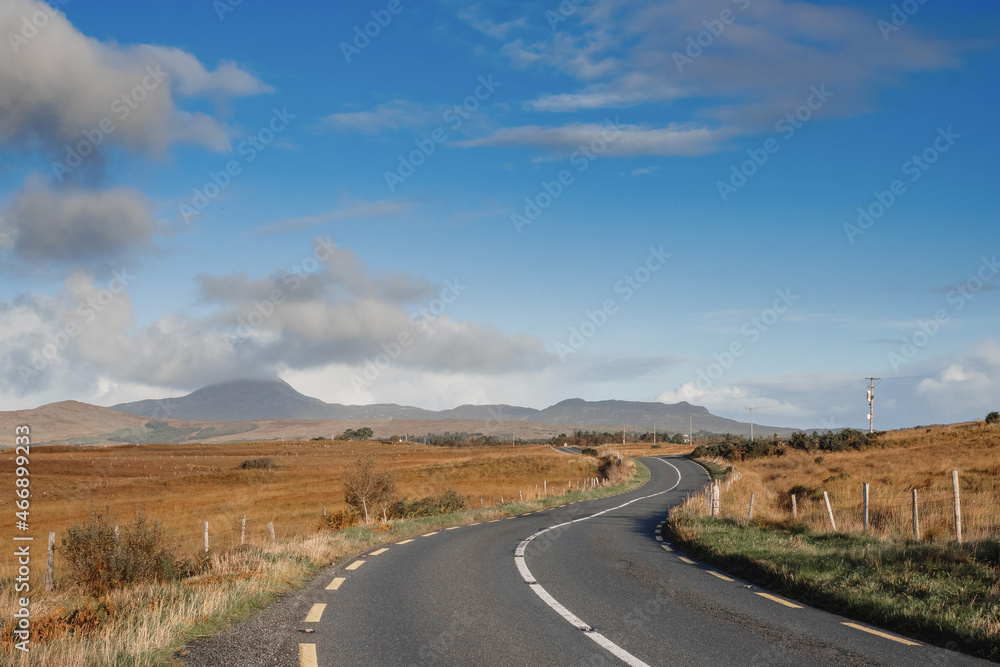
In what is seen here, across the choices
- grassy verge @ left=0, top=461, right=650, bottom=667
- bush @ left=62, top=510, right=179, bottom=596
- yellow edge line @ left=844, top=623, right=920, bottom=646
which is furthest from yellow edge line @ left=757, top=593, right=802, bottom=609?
bush @ left=62, top=510, right=179, bottom=596

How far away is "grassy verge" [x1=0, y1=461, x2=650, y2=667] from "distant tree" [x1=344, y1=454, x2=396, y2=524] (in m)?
24.2

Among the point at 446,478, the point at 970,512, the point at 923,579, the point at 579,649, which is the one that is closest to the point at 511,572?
the point at 579,649

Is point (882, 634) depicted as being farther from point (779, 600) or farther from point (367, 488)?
point (367, 488)

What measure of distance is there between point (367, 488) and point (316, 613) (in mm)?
29500

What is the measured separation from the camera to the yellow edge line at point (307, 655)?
235 inches

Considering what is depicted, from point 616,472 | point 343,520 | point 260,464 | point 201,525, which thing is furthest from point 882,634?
point 260,464

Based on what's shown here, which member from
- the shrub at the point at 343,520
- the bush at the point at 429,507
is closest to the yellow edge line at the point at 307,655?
the shrub at the point at 343,520

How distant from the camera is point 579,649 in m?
6.59

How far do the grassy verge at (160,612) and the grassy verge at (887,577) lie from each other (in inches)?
284

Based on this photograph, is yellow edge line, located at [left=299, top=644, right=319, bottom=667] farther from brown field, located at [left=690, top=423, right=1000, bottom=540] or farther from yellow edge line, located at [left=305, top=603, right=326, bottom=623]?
brown field, located at [left=690, top=423, right=1000, bottom=540]

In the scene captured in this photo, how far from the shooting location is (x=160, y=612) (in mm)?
7242

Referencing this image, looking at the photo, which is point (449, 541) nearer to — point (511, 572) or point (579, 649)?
point (511, 572)

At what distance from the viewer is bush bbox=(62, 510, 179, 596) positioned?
13.5 meters

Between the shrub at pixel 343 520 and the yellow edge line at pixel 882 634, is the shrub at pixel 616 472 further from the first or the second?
the yellow edge line at pixel 882 634
